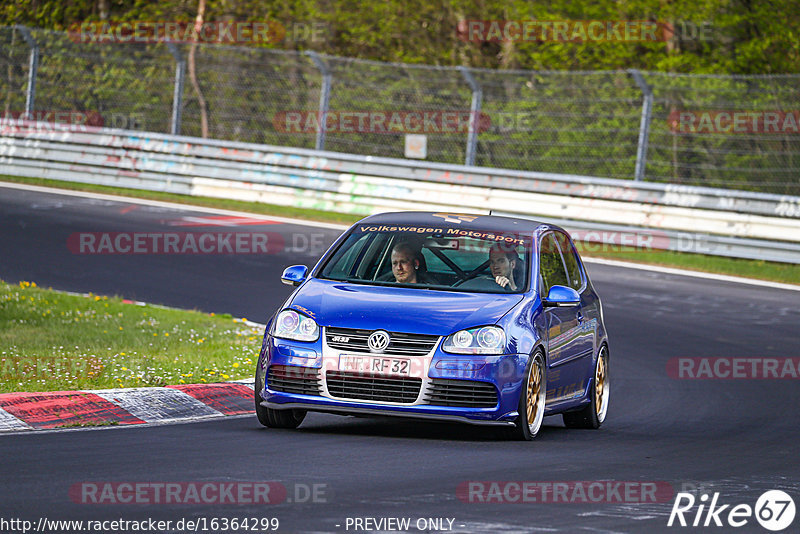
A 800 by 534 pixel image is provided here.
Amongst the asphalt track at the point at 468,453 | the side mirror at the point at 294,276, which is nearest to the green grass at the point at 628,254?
the asphalt track at the point at 468,453

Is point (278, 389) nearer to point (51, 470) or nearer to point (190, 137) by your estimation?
point (51, 470)

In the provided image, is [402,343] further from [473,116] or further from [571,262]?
[473,116]

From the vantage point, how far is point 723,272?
2031cm

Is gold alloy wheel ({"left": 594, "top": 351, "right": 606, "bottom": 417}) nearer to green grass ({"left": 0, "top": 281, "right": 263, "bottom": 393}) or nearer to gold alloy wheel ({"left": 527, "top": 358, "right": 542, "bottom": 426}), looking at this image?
gold alloy wheel ({"left": 527, "top": 358, "right": 542, "bottom": 426})

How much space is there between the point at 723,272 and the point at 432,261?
37.6ft

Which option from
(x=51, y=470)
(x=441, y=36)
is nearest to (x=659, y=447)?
(x=51, y=470)

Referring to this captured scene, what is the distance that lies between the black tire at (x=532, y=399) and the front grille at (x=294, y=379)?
1.25m

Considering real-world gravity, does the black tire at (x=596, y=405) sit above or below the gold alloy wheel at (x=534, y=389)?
below

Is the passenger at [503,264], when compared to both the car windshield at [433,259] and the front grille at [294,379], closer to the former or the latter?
the car windshield at [433,259]

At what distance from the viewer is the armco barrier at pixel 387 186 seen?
2103cm

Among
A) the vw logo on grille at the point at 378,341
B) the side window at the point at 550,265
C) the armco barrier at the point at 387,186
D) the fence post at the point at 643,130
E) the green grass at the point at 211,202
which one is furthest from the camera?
the green grass at the point at 211,202

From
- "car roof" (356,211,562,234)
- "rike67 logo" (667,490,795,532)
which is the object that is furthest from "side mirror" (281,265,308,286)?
"rike67 logo" (667,490,795,532)

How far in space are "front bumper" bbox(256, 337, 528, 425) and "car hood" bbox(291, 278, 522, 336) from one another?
0.60 feet

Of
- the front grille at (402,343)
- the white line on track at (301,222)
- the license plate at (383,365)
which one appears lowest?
the white line on track at (301,222)
